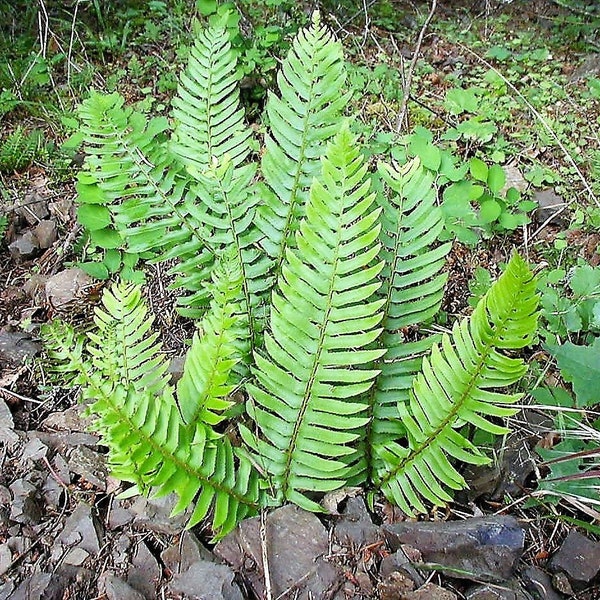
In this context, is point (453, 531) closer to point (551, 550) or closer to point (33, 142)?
point (551, 550)

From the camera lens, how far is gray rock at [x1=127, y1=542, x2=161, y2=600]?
176 centimetres

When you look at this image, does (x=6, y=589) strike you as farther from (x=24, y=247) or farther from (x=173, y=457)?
(x=24, y=247)

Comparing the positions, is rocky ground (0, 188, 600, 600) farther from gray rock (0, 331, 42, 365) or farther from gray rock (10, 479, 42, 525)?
gray rock (0, 331, 42, 365)

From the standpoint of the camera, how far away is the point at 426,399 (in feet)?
5.71

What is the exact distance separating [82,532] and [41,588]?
0.19 m

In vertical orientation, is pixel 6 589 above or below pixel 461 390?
below

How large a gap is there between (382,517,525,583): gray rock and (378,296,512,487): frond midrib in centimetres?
20

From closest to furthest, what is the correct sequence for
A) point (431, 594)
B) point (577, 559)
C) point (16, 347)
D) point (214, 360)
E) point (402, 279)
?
1. point (431, 594)
2. point (214, 360)
3. point (577, 559)
4. point (402, 279)
5. point (16, 347)

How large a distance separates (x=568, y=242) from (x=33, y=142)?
2.81 m

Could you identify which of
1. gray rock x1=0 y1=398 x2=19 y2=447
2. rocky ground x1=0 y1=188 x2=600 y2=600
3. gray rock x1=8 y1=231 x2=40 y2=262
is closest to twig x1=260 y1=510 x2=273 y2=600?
rocky ground x1=0 y1=188 x2=600 y2=600

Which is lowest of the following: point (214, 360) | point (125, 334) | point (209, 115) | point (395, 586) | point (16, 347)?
point (16, 347)

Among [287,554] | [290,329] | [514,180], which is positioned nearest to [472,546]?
[287,554]

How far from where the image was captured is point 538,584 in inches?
68.5

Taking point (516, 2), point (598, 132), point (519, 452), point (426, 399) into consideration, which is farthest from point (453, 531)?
point (516, 2)
